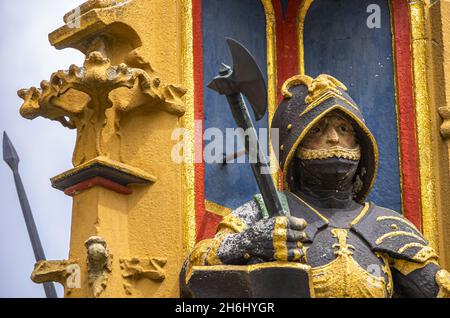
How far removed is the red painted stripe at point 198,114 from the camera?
782 centimetres

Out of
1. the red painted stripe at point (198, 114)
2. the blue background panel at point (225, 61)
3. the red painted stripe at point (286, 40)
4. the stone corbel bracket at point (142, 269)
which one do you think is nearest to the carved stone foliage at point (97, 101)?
the red painted stripe at point (198, 114)

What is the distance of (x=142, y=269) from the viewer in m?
7.45

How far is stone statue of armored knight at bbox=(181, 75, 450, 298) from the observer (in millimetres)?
7012

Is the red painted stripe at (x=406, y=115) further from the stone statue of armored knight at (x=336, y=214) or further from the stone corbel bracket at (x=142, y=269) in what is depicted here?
the stone corbel bracket at (x=142, y=269)

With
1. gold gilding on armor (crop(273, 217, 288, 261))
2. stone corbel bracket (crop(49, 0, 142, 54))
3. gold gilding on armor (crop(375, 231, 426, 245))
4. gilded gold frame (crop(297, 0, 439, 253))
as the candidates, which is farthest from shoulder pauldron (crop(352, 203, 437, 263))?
stone corbel bracket (crop(49, 0, 142, 54))

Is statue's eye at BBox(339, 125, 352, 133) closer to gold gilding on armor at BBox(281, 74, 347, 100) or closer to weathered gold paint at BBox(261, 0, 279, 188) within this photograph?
gold gilding on armor at BBox(281, 74, 347, 100)

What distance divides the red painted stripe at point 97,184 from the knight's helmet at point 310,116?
75 centimetres

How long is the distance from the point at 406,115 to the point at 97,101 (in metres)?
1.80

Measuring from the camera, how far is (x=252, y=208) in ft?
23.7

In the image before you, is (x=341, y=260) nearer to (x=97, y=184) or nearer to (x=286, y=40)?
(x=97, y=184)

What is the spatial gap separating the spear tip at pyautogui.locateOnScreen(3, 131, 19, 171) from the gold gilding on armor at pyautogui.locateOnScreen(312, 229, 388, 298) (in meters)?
2.49

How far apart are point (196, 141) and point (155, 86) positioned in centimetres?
41

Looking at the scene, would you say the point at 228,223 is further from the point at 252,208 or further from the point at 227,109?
the point at 227,109

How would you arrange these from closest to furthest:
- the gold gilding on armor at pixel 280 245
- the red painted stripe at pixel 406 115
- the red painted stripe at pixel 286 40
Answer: the gold gilding on armor at pixel 280 245 < the red painted stripe at pixel 406 115 < the red painted stripe at pixel 286 40
